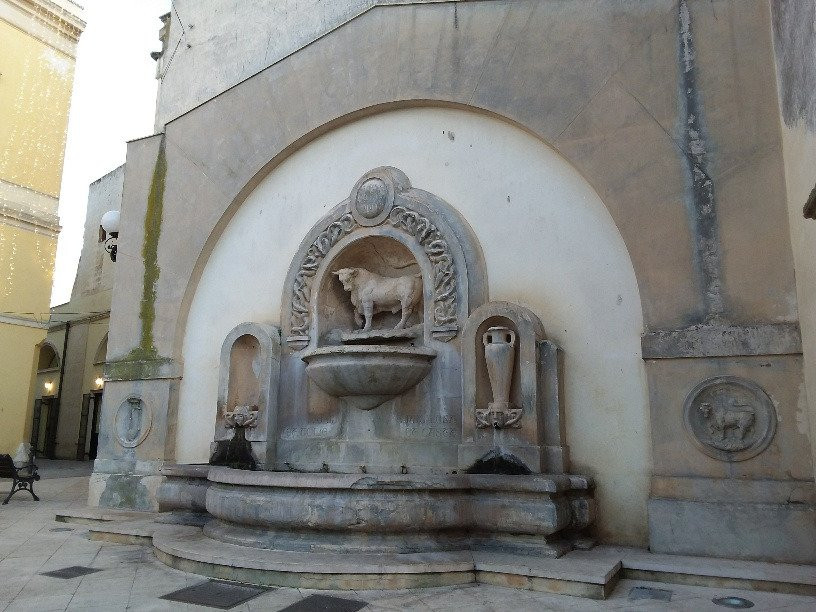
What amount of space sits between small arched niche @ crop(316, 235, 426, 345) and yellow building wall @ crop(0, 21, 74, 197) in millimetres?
9790

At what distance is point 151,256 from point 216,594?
17.8 feet

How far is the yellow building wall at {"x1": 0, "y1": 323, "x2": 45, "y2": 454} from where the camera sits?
13039 millimetres

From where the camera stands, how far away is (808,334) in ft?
15.5

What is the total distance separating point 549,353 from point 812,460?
6.97ft

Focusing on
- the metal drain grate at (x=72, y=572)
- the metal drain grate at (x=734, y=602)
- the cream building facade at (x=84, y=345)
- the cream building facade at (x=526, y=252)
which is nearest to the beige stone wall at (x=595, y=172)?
the cream building facade at (x=526, y=252)

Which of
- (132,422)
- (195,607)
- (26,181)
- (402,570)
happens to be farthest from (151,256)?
(26,181)

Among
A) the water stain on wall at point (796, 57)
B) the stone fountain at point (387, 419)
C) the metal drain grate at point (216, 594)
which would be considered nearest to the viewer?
the metal drain grate at point (216, 594)

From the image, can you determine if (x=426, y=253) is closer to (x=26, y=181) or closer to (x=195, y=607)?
(x=195, y=607)

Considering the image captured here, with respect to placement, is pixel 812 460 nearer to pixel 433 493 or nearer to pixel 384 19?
pixel 433 493

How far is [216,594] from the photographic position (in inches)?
163

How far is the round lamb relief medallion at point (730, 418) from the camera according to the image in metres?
4.94

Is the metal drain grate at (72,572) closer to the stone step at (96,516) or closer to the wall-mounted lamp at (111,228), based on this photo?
the stone step at (96,516)

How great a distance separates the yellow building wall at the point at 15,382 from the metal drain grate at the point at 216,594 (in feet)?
35.8

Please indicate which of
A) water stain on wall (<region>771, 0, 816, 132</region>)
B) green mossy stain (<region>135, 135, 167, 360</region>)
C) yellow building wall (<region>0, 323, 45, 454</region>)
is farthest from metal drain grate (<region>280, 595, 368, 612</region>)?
yellow building wall (<region>0, 323, 45, 454</region>)
